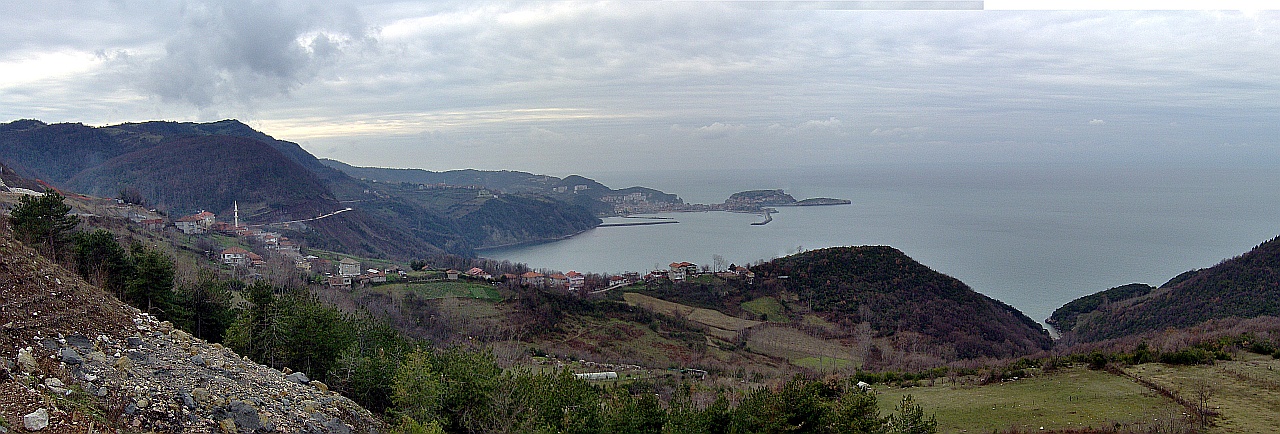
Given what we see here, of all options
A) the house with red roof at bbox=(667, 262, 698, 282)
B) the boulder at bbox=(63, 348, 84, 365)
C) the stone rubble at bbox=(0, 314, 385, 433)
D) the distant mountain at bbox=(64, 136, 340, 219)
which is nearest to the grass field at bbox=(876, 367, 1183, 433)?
the stone rubble at bbox=(0, 314, 385, 433)

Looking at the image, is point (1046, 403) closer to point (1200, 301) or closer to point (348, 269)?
point (1200, 301)

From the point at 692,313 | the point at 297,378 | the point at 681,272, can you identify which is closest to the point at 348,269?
the point at 681,272

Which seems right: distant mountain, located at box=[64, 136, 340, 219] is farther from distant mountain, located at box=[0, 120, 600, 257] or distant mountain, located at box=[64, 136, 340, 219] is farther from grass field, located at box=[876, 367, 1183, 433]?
grass field, located at box=[876, 367, 1183, 433]

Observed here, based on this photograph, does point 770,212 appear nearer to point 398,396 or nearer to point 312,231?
point 312,231

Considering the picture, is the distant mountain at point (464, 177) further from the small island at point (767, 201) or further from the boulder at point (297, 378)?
the boulder at point (297, 378)

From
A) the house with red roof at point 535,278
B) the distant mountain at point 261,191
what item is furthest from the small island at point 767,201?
the house with red roof at point 535,278

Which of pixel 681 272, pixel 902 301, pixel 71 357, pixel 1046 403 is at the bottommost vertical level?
pixel 902 301
